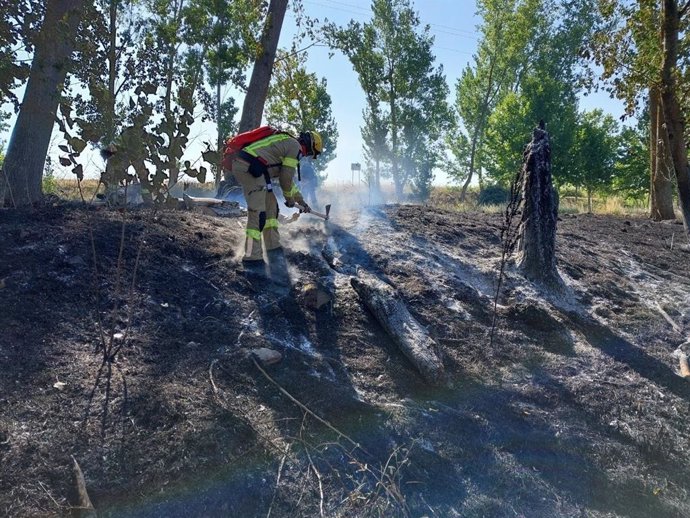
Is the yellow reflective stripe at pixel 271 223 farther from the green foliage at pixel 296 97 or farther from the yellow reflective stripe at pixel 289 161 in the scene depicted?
the green foliage at pixel 296 97

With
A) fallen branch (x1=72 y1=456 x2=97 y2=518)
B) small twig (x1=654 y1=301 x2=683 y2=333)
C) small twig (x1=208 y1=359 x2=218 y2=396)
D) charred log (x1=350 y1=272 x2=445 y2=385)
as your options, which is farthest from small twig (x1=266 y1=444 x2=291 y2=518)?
small twig (x1=654 y1=301 x2=683 y2=333)

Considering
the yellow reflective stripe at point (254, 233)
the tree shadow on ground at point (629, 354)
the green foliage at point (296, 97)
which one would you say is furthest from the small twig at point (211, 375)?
the green foliage at point (296, 97)

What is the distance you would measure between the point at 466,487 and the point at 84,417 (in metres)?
2.30

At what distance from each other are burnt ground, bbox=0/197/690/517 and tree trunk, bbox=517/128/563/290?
0.70ft

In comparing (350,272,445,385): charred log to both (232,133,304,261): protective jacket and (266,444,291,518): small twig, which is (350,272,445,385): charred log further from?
(266,444,291,518): small twig

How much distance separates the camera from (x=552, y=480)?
3.53 meters

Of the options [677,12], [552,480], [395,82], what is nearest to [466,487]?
[552,480]

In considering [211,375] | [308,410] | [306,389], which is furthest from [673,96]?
[211,375]

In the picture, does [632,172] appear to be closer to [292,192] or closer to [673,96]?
[673,96]

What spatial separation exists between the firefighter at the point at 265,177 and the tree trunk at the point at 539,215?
2.36m

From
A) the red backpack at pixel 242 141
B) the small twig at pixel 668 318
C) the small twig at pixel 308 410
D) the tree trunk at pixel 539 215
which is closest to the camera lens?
the small twig at pixel 308 410

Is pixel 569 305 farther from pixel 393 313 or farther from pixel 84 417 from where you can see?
pixel 84 417

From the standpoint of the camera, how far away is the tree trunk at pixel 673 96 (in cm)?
576

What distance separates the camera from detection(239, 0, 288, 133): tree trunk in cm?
1001
